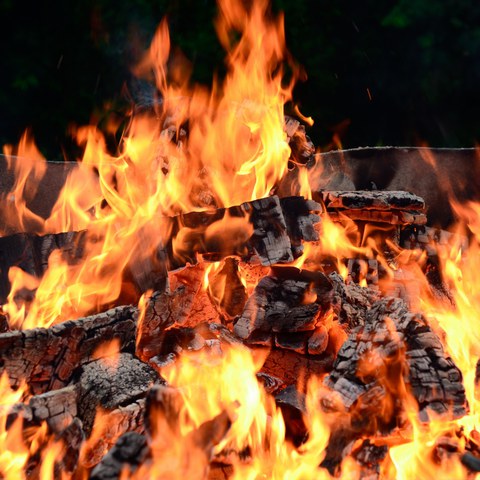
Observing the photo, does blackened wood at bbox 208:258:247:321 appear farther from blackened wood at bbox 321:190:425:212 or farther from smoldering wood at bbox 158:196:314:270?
blackened wood at bbox 321:190:425:212

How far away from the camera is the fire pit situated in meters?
1.95

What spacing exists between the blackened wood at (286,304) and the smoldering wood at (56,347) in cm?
72

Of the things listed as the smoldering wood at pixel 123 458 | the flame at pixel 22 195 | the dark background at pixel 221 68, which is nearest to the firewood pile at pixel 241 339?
the smoldering wood at pixel 123 458

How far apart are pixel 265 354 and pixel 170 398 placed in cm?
115

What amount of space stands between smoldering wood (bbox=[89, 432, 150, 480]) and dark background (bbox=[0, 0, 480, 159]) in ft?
18.0

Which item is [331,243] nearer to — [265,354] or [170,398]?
[265,354]

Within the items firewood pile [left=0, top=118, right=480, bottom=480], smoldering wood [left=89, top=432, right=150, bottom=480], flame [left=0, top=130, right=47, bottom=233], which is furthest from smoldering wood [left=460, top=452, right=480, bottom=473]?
flame [left=0, top=130, right=47, bottom=233]

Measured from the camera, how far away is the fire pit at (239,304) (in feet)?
6.39

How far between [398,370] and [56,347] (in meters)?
1.60

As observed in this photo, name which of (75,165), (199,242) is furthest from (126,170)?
(199,242)

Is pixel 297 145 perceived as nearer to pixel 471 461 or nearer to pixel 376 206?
pixel 376 206

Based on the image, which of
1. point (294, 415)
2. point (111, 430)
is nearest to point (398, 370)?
point (294, 415)

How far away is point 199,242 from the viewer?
297 centimetres

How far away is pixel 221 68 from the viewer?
20.7 ft
